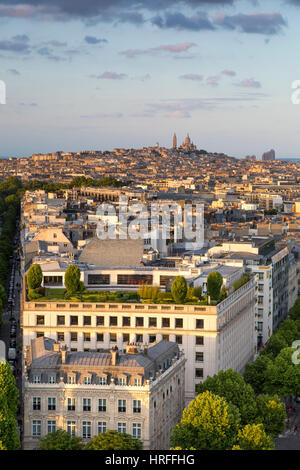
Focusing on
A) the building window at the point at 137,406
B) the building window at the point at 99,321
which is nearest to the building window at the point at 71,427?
the building window at the point at 137,406

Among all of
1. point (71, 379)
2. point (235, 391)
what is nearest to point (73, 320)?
point (71, 379)

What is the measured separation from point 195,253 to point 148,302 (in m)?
21.3

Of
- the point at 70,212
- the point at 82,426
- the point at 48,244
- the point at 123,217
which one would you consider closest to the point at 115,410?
the point at 82,426

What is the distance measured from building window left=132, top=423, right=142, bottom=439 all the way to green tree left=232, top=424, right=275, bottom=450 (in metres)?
5.14

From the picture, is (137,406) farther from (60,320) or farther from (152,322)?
(60,320)

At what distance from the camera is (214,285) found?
5691 cm

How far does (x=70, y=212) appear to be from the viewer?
5571 inches

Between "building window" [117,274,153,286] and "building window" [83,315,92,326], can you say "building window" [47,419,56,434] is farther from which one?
"building window" [117,274,153,286]

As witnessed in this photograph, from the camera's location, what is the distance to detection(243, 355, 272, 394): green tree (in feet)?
188

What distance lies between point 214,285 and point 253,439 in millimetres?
15668

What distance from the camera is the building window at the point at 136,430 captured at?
45.6m

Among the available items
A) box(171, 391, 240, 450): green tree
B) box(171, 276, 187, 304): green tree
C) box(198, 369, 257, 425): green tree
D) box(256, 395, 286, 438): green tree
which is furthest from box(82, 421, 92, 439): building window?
box(171, 276, 187, 304): green tree
